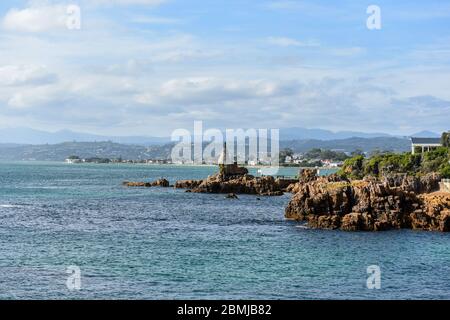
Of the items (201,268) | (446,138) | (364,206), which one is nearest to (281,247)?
(201,268)

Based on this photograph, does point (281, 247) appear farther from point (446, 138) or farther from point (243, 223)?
point (446, 138)

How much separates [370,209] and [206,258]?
25.4 m

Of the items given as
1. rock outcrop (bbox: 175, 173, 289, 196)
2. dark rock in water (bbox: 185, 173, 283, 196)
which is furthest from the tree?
dark rock in water (bbox: 185, 173, 283, 196)

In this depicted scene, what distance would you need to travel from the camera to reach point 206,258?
49.2 m

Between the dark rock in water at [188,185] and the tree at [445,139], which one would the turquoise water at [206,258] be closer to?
the dark rock in water at [188,185]

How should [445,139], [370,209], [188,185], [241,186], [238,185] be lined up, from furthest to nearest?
[445,139]
[188,185]
[238,185]
[241,186]
[370,209]

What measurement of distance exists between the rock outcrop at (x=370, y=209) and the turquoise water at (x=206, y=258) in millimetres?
2856

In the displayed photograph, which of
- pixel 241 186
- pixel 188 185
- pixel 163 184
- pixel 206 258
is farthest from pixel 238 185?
pixel 206 258

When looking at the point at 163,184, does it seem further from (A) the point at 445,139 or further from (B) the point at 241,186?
(A) the point at 445,139

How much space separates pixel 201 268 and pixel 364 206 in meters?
28.2

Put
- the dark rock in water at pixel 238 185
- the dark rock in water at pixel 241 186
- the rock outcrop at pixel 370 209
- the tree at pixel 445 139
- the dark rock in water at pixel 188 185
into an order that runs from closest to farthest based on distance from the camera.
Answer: the rock outcrop at pixel 370 209
the dark rock in water at pixel 241 186
the dark rock in water at pixel 238 185
the dark rock in water at pixel 188 185
the tree at pixel 445 139

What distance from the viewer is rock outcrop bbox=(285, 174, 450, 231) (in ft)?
213

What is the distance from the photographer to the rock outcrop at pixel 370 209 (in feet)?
213

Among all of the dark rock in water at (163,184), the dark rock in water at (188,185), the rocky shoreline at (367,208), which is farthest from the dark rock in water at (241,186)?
the rocky shoreline at (367,208)
